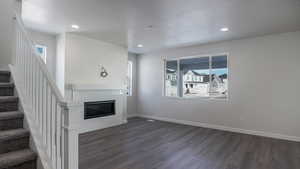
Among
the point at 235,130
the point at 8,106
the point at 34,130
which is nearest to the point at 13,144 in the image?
the point at 34,130

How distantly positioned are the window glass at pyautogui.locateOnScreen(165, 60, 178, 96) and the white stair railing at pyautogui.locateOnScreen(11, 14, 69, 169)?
15.3ft

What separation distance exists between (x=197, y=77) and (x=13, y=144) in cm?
494

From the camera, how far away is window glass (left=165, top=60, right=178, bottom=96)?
610cm

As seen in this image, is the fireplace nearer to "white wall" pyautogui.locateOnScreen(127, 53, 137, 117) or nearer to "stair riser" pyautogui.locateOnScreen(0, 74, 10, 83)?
"white wall" pyautogui.locateOnScreen(127, 53, 137, 117)

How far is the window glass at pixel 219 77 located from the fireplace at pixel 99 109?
10.6 ft

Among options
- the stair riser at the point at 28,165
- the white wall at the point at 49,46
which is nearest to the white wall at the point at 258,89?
the white wall at the point at 49,46

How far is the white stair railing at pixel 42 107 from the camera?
158cm

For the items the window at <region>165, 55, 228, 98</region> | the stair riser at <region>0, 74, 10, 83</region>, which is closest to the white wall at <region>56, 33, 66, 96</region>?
the stair riser at <region>0, 74, 10, 83</region>

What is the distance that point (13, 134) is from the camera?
1760mm

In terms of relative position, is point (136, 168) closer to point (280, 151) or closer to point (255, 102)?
point (280, 151)

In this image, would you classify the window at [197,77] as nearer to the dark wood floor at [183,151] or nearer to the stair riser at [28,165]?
the dark wood floor at [183,151]

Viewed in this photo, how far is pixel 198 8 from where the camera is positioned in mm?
2830

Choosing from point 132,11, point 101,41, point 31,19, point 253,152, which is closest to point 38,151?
point 132,11

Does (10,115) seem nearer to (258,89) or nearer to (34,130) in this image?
(34,130)
